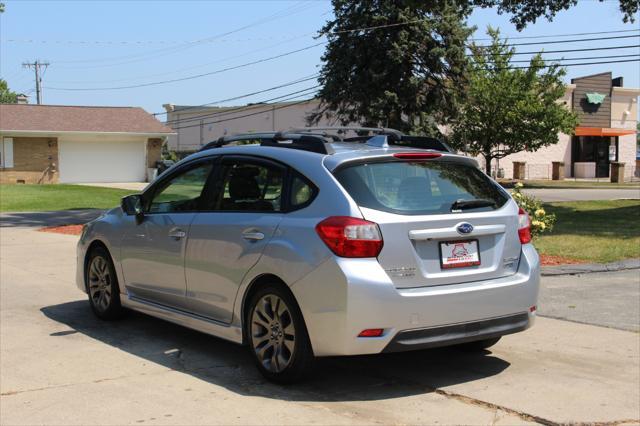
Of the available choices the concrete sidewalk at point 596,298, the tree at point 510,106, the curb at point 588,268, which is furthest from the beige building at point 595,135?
the concrete sidewalk at point 596,298

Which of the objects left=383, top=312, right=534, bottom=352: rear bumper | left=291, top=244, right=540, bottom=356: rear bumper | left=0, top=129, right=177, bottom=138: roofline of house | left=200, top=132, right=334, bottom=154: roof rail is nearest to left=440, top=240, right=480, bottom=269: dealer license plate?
left=291, top=244, right=540, bottom=356: rear bumper

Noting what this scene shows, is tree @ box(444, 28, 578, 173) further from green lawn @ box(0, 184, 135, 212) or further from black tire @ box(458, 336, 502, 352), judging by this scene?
black tire @ box(458, 336, 502, 352)

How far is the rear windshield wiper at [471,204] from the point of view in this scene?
5215 mm

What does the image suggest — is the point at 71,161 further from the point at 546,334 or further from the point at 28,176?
the point at 546,334

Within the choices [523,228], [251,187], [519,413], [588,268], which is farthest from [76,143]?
[519,413]

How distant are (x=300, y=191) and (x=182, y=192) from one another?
1687 mm

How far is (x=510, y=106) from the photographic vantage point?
4150cm

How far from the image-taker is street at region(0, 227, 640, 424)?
468 centimetres

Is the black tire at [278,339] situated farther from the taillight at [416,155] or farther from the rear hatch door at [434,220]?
the taillight at [416,155]

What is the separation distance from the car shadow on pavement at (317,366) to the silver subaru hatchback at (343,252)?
187mm

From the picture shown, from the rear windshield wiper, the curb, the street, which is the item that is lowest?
the street

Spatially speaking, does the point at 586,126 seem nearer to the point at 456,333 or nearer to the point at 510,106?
the point at 510,106

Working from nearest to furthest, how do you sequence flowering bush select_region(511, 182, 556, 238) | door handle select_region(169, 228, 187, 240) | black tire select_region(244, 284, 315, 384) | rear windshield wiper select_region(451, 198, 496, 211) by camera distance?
black tire select_region(244, 284, 315, 384) < rear windshield wiper select_region(451, 198, 496, 211) < door handle select_region(169, 228, 187, 240) < flowering bush select_region(511, 182, 556, 238)

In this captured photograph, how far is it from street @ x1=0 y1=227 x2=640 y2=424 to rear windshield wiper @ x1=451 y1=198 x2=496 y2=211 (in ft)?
4.22
